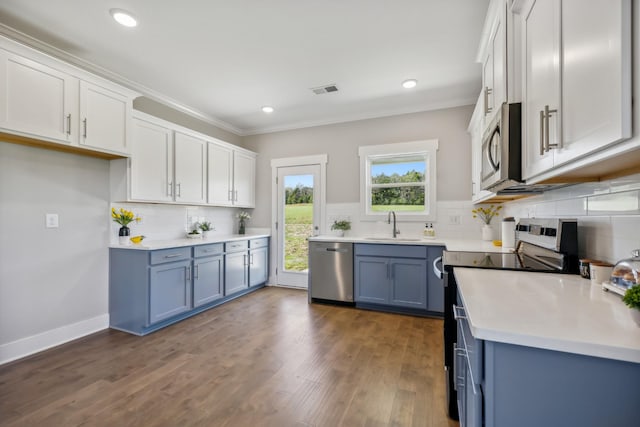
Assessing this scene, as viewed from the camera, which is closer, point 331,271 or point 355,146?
point 331,271

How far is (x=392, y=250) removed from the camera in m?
3.46

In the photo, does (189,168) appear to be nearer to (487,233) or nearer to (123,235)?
(123,235)

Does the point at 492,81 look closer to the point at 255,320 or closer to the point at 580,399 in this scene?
the point at 580,399

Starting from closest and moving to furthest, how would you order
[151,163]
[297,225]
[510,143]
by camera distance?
[510,143], [151,163], [297,225]

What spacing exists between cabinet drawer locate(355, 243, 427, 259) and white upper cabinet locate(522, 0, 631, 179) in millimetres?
2082

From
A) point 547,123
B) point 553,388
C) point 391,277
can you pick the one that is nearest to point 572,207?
point 547,123

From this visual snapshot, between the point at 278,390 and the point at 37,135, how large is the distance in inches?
104

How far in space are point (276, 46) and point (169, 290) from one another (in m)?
2.64

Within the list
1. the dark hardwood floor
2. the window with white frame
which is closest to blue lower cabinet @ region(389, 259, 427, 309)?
the dark hardwood floor

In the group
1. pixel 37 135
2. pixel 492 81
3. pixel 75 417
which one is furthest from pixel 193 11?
pixel 75 417

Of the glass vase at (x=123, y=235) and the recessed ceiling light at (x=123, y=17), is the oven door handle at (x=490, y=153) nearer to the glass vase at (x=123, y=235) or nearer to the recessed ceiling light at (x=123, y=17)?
the recessed ceiling light at (x=123, y=17)

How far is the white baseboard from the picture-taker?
7.70ft

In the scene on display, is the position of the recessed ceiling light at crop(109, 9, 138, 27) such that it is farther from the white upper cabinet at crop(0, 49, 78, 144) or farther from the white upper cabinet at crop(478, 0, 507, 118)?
the white upper cabinet at crop(478, 0, 507, 118)

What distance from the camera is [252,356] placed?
2.42 metres
